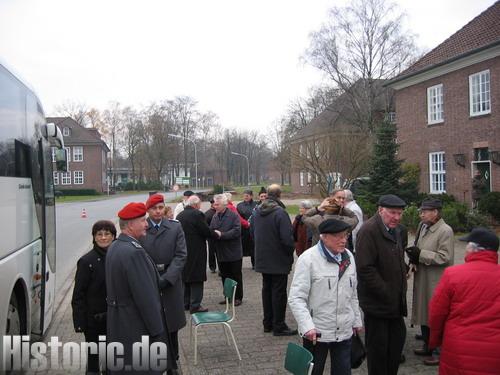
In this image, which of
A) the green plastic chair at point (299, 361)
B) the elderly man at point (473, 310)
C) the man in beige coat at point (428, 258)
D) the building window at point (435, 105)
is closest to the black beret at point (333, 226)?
the elderly man at point (473, 310)

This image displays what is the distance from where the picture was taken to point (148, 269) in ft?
11.9

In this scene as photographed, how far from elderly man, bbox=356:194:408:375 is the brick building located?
17511mm

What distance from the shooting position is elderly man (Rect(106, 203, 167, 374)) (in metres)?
3.55

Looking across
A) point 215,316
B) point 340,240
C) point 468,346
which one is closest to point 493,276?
point 468,346

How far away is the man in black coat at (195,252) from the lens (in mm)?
7344

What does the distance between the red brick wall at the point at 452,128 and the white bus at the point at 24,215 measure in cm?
1851

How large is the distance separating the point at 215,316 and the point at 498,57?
1901cm

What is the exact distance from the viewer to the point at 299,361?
3352 mm

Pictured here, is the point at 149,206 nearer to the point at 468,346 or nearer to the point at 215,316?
the point at 215,316

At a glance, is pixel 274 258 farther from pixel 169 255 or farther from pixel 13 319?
pixel 13 319

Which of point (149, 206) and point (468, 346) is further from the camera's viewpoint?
point (149, 206)

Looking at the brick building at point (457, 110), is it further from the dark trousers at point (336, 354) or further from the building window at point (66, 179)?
the building window at point (66, 179)

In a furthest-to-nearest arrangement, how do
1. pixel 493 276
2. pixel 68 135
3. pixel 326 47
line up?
1. pixel 68 135
2. pixel 326 47
3. pixel 493 276

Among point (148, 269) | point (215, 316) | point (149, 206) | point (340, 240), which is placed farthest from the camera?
point (215, 316)
